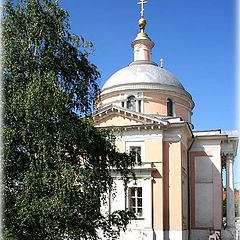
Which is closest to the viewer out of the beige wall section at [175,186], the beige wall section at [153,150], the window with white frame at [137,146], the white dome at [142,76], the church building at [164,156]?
the beige wall section at [175,186]

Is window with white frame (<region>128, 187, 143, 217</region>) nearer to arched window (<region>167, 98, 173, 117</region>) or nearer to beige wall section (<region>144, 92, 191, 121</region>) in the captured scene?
beige wall section (<region>144, 92, 191, 121</region>)

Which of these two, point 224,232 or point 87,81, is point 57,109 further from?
point 224,232

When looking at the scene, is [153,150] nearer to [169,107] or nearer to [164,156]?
[164,156]

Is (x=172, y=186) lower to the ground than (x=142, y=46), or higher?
lower

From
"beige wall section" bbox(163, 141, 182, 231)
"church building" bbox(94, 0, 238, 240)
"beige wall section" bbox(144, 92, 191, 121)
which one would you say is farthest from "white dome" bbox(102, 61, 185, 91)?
"beige wall section" bbox(163, 141, 182, 231)

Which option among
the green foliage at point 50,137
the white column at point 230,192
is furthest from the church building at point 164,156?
the green foliage at point 50,137

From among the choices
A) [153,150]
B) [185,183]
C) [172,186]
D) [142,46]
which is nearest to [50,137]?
[153,150]

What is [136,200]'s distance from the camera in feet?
93.4

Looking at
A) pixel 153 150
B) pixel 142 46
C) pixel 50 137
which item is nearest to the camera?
pixel 50 137

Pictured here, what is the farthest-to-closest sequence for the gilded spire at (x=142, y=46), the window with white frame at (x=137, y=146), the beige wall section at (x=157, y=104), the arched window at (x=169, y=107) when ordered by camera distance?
the gilded spire at (x=142, y=46) → the arched window at (x=169, y=107) → the beige wall section at (x=157, y=104) → the window with white frame at (x=137, y=146)

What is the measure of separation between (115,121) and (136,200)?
545cm

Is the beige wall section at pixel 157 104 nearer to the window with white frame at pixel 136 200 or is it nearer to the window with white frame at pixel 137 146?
the window with white frame at pixel 137 146

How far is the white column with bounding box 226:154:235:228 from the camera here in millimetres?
34062

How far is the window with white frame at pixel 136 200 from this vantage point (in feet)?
92.9
